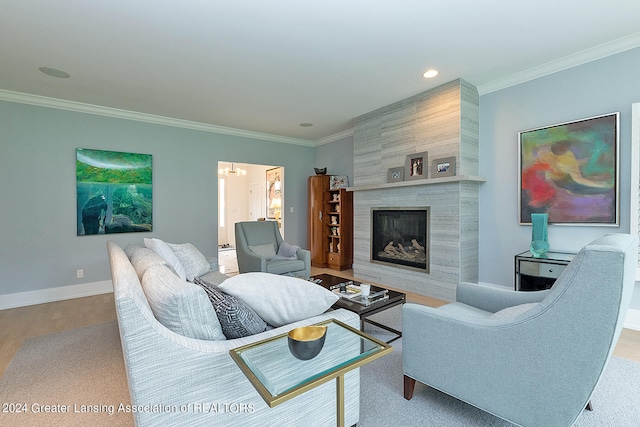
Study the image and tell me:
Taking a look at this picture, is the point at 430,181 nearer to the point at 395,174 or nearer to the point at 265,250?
the point at 395,174

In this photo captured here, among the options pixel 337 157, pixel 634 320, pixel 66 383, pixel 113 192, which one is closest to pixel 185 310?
pixel 66 383

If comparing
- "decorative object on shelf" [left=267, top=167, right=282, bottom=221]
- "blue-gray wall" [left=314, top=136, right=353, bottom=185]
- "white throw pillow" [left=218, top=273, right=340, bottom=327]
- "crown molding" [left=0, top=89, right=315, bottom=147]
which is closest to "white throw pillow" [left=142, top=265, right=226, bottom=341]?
"white throw pillow" [left=218, top=273, right=340, bottom=327]

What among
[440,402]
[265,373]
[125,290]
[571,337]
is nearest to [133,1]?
[125,290]

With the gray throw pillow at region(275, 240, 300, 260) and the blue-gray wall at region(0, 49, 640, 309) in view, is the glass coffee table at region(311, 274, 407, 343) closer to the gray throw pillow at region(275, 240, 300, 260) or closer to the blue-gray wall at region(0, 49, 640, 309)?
the gray throw pillow at region(275, 240, 300, 260)

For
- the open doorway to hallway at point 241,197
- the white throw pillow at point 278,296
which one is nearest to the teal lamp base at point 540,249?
the white throw pillow at point 278,296

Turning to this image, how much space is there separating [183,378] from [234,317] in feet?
0.93

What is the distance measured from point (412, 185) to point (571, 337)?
280cm

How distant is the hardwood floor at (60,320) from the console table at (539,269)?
67 cm

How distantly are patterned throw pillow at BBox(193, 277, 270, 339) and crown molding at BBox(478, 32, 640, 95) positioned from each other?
373 centimetres

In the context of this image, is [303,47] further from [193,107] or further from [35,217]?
[35,217]

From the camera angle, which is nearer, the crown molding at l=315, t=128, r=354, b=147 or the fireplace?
the fireplace

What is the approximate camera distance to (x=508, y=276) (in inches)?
134

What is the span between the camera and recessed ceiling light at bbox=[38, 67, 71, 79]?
2.97m

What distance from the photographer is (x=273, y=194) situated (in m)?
7.45
